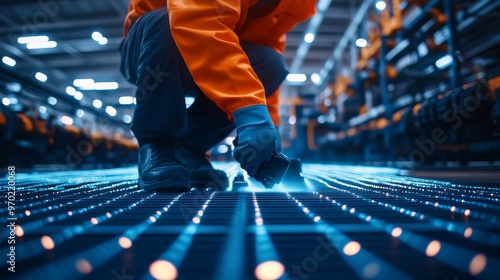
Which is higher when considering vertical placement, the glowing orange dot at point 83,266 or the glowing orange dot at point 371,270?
the glowing orange dot at point 83,266

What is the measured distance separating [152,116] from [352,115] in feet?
20.2

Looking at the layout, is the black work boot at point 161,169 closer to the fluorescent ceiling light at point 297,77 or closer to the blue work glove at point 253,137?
the blue work glove at point 253,137

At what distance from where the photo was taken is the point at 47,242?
405mm

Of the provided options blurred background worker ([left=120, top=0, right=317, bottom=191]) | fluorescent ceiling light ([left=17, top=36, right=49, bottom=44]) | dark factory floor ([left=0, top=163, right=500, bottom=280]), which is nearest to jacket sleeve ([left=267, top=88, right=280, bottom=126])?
blurred background worker ([left=120, top=0, right=317, bottom=191])

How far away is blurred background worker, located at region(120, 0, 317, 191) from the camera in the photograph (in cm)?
81

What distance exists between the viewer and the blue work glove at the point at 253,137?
0.78m

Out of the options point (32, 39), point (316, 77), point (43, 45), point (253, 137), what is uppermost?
point (32, 39)

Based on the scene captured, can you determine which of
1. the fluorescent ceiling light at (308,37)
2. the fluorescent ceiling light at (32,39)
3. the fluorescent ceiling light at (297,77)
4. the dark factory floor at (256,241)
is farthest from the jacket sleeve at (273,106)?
the fluorescent ceiling light at (297,77)

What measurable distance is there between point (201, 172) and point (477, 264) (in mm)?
953

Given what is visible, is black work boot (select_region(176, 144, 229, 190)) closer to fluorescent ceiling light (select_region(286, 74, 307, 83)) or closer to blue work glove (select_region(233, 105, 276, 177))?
blue work glove (select_region(233, 105, 276, 177))

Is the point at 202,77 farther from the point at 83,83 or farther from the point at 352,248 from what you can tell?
the point at 83,83

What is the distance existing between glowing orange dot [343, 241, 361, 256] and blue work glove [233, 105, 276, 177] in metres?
0.41

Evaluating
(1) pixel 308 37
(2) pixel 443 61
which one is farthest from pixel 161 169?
(1) pixel 308 37

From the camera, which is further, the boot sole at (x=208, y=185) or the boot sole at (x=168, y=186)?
the boot sole at (x=208, y=185)
